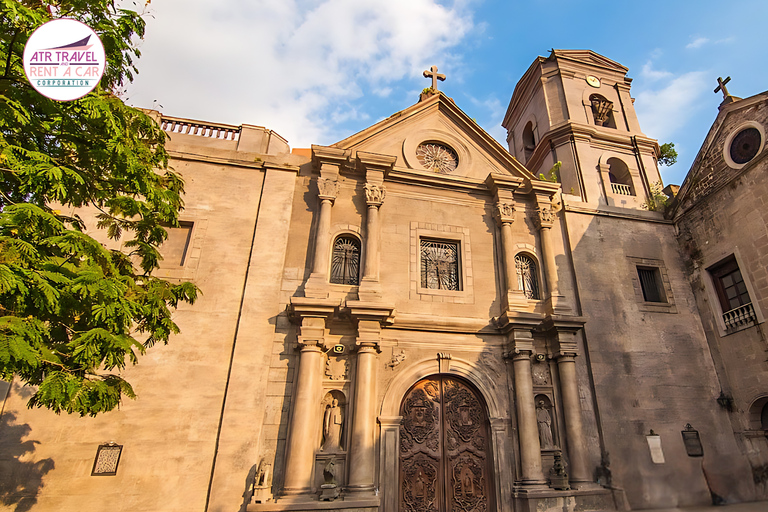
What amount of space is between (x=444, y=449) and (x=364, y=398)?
2380 millimetres

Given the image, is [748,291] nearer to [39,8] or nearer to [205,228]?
[205,228]

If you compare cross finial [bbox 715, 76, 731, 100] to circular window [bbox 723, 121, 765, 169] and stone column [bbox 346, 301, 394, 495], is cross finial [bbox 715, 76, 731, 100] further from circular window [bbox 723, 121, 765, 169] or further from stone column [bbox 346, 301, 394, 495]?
stone column [bbox 346, 301, 394, 495]

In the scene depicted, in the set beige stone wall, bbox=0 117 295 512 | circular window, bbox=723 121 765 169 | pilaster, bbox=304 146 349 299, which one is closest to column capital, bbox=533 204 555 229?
circular window, bbox=723 121 765 169

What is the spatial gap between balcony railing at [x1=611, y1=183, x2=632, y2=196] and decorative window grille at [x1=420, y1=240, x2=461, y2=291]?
24.4 feet

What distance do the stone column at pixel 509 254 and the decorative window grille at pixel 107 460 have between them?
9546 millimetres

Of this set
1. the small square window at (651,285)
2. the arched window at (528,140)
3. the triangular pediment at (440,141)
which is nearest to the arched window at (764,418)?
the small square window at (651,285)

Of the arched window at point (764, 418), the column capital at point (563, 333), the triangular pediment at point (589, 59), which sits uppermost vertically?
the triangular pediment at point (589, 59)

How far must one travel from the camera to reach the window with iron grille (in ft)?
40.9

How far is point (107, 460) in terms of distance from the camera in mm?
8820

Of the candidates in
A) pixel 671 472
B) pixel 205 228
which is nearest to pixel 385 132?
pixel 205 228

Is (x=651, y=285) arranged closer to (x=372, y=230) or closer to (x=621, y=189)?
(x=621, y=189)

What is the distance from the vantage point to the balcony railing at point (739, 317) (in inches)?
466

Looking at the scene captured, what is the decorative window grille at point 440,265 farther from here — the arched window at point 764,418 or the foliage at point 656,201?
the arched window at point 764,418

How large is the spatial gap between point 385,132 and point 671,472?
1209 centimetres
